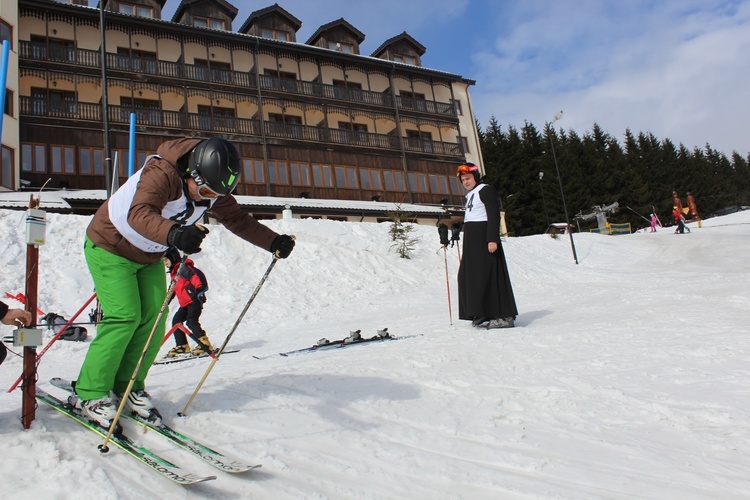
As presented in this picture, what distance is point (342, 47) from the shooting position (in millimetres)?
32562

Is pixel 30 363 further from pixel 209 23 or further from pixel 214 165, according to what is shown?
pixel 209 23

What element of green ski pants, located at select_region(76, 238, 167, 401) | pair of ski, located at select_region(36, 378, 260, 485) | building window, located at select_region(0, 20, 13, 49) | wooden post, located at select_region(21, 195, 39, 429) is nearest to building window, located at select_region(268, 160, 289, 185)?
building window, located at select_region(0, 20, 13, 49)

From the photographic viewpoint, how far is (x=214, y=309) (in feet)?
37.2

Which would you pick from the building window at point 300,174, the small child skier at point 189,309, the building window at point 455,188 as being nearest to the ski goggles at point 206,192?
the small child skier at point 189,309

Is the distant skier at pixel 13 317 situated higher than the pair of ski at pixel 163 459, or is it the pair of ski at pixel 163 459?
the distant skier at pixel 13 317

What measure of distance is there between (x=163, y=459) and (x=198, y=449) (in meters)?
0.17

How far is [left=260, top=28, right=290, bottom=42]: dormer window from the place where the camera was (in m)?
30.1

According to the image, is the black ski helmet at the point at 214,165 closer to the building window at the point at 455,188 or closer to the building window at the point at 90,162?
the building window at the point at 90,162

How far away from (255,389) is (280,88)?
86.6 feet

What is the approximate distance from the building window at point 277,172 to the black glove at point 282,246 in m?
22.6

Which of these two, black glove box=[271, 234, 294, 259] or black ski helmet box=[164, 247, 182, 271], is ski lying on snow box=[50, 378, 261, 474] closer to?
black ski helmet box=[164, 247, 182, 271]

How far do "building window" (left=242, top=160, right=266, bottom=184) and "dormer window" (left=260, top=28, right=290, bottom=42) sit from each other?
9.42 metres

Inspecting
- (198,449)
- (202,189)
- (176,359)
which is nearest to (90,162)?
(176,359)

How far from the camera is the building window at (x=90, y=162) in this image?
2134 cm
